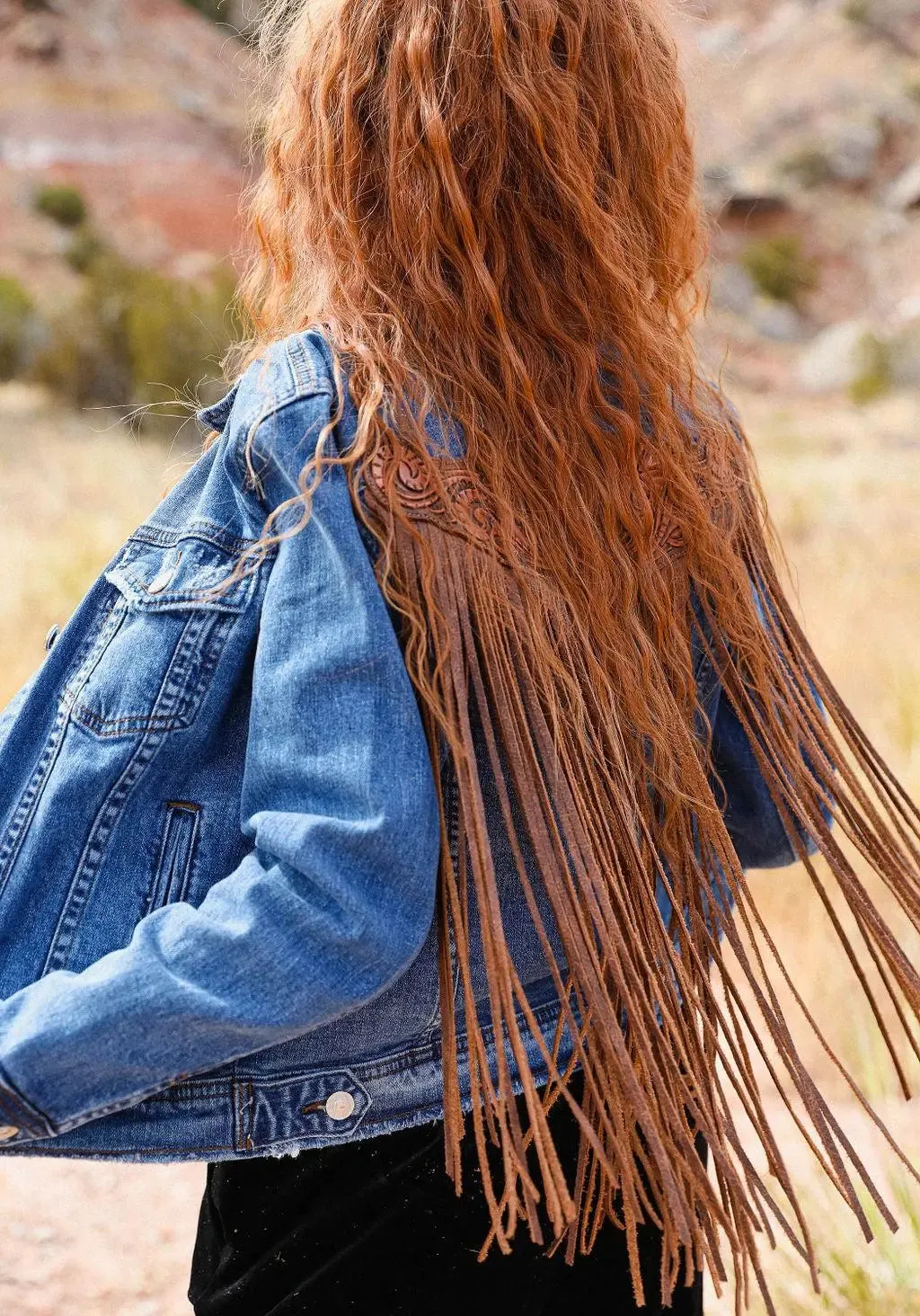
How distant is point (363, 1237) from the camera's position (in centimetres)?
100

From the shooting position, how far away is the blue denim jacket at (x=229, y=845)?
0.79m

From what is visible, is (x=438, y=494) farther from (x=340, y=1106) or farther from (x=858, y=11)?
(x=858, y=11)

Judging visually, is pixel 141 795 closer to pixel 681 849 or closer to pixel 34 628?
pixel 681 849

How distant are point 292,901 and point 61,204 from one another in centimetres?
2249

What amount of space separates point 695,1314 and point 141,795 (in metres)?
0.80

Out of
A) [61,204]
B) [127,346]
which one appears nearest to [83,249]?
[61,204]

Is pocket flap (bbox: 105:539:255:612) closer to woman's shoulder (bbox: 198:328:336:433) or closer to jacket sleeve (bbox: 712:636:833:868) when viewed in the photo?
woman's shoulder (bbox: 198:328:336:433)

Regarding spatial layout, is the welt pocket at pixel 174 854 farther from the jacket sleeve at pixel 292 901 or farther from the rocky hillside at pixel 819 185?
the rocky hillside at pixel 819 185

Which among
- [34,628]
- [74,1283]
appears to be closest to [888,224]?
[34,628]

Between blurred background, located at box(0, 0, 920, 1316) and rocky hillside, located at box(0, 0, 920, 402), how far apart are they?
0.07 metres

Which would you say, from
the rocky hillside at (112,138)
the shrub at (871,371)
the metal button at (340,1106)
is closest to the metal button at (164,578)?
the metal button at (340,1106)

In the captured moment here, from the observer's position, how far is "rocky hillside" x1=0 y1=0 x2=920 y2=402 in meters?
20.8

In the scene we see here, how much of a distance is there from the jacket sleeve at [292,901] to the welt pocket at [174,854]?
8 cm

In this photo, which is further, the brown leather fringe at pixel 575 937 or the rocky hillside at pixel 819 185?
the rocky hillside at pixel 819 185
